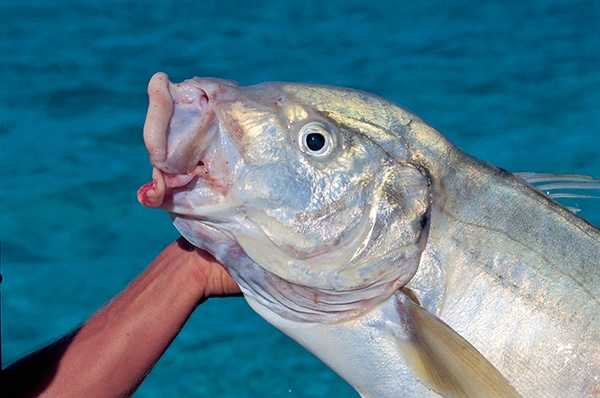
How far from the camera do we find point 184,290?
2.74 m

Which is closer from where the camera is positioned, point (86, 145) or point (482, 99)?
point (86, 145)

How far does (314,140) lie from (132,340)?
37.0 inches

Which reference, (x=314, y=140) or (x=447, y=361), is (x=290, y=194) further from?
(x=447, y=361)

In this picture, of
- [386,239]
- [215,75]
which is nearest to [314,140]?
[386,239]

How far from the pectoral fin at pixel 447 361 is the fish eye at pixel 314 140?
0.44 metres

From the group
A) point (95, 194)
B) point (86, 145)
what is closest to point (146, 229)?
point (95, 194)

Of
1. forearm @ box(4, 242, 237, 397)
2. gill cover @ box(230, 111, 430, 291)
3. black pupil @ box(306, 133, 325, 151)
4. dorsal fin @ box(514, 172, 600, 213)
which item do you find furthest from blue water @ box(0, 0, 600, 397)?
black pupil @ box(306, 133, 325, 151)

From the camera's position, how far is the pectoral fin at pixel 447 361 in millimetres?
2148

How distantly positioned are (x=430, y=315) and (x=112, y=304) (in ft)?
3.93

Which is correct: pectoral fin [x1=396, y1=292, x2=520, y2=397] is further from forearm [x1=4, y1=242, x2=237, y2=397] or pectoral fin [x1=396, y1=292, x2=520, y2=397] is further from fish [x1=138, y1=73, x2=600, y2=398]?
forearm [x1=4, y1=242, x2=237, y2=397]

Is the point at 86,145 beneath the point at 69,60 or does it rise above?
beneath

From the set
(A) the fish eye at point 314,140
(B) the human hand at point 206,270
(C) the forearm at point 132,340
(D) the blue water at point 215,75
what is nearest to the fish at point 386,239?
(A) the fish eye at point 314,140

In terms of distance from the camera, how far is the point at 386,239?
7.30 feet

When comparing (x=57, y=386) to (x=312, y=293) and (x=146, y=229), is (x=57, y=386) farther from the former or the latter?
(x=146, y=229)
